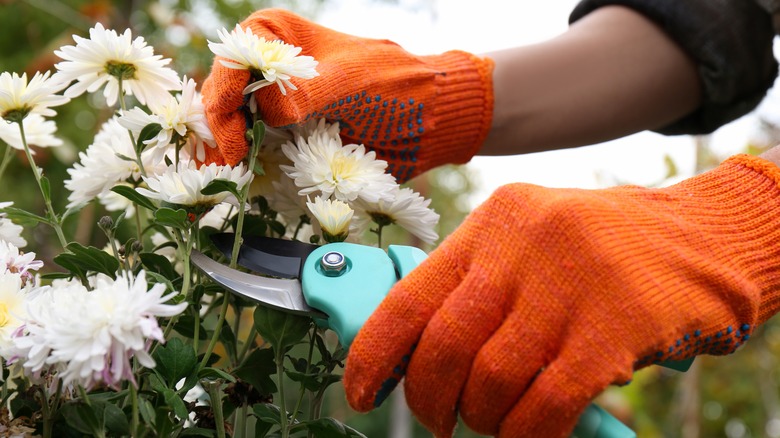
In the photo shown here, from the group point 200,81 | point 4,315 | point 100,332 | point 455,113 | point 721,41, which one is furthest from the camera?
point 200,81

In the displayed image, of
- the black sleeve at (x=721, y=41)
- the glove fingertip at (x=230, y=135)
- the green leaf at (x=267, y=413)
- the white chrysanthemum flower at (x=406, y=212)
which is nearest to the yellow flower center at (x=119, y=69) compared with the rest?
the glove fingertip at (x=230, y=135)

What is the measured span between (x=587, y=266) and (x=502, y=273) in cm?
8

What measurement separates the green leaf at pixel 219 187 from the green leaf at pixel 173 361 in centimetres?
15

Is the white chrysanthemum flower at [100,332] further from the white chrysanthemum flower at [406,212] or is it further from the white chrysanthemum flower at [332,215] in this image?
the white chrysanthemum flower at [406,212]

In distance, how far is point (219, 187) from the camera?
0.75m

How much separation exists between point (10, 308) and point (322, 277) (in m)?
0.30

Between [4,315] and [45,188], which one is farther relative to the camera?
[45,188]

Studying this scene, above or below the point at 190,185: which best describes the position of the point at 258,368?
below

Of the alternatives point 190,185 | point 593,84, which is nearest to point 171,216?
point 190,185

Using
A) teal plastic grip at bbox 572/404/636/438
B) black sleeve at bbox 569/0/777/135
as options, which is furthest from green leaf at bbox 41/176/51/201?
black sleeve at bbox 569/0/777/135

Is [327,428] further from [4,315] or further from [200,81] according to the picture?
[200,81]

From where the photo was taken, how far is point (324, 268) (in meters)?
0.78

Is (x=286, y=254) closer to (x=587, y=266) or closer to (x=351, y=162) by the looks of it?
(x=351, y=162)

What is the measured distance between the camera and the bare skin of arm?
1.34m
